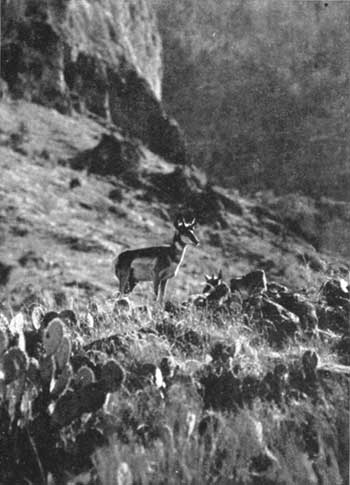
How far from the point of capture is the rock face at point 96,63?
24.3ft

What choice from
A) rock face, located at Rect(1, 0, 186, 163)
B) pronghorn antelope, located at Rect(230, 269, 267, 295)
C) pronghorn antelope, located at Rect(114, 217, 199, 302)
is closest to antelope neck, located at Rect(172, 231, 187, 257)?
pronghorn antelope, located at Rect(114, 217, 199, 302)

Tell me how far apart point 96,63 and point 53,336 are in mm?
7573

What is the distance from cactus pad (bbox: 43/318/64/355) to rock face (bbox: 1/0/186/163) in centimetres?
399

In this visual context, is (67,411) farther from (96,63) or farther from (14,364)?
(96,63)

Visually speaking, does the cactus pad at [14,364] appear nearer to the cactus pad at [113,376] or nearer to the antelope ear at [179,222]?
the cactus pad at [113,376]

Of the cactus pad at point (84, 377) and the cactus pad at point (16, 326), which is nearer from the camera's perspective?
the cactus pad at point (84, 377)

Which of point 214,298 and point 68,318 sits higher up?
point 214,298

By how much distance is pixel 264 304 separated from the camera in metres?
4.36

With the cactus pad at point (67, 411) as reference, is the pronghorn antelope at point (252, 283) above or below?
above

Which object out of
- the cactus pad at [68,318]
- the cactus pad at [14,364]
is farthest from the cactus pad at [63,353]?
the cactus pad at [68,318]

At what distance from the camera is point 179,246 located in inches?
295

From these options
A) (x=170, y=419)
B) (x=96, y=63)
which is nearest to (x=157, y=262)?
(x=96, y=63)

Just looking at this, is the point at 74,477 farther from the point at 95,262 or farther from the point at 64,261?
the point at 64,261

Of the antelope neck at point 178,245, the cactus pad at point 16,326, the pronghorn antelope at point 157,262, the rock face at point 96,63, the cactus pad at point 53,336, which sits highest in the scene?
the rock face at point 96,63
